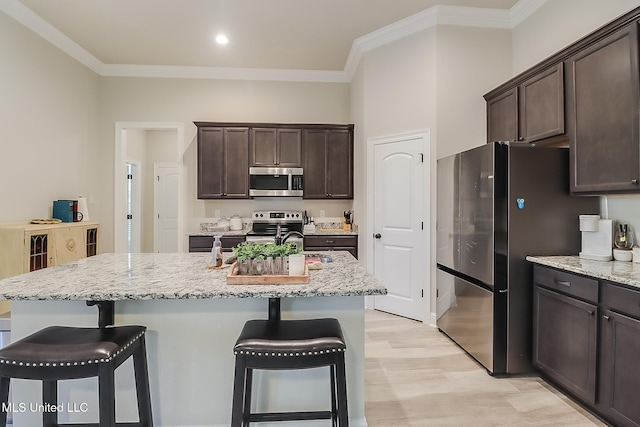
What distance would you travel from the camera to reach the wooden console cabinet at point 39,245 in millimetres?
3184

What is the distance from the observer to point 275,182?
4.84 metres

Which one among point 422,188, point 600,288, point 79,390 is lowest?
point 79,390

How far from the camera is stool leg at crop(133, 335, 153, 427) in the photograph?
1.66m

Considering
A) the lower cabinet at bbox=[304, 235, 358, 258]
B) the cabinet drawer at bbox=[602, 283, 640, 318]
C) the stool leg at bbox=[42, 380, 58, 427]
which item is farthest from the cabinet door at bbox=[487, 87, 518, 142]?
the stool leg at bbox=[42, 380, 58, 427]

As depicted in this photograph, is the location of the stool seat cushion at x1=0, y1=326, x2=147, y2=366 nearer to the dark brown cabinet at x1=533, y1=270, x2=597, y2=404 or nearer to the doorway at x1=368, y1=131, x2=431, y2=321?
the dark brown cabinet at x1=533, y1=270, x2=597, y2=404

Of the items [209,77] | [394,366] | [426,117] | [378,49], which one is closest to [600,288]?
[394,366]

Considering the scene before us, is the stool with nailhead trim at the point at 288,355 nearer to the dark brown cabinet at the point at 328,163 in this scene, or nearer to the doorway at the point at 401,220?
the doorway at the point at 401,220

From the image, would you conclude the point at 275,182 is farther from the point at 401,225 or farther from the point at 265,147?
the point at 401,225

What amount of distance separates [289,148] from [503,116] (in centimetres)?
264

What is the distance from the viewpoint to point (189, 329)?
6.08 ft

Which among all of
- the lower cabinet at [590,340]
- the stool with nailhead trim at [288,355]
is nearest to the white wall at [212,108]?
the lower cabinet at [590,340]

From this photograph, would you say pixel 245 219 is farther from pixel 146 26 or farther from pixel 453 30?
pixel 453 30

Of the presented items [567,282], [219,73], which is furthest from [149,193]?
[567,282]

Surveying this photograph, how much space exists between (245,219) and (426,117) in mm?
2852
